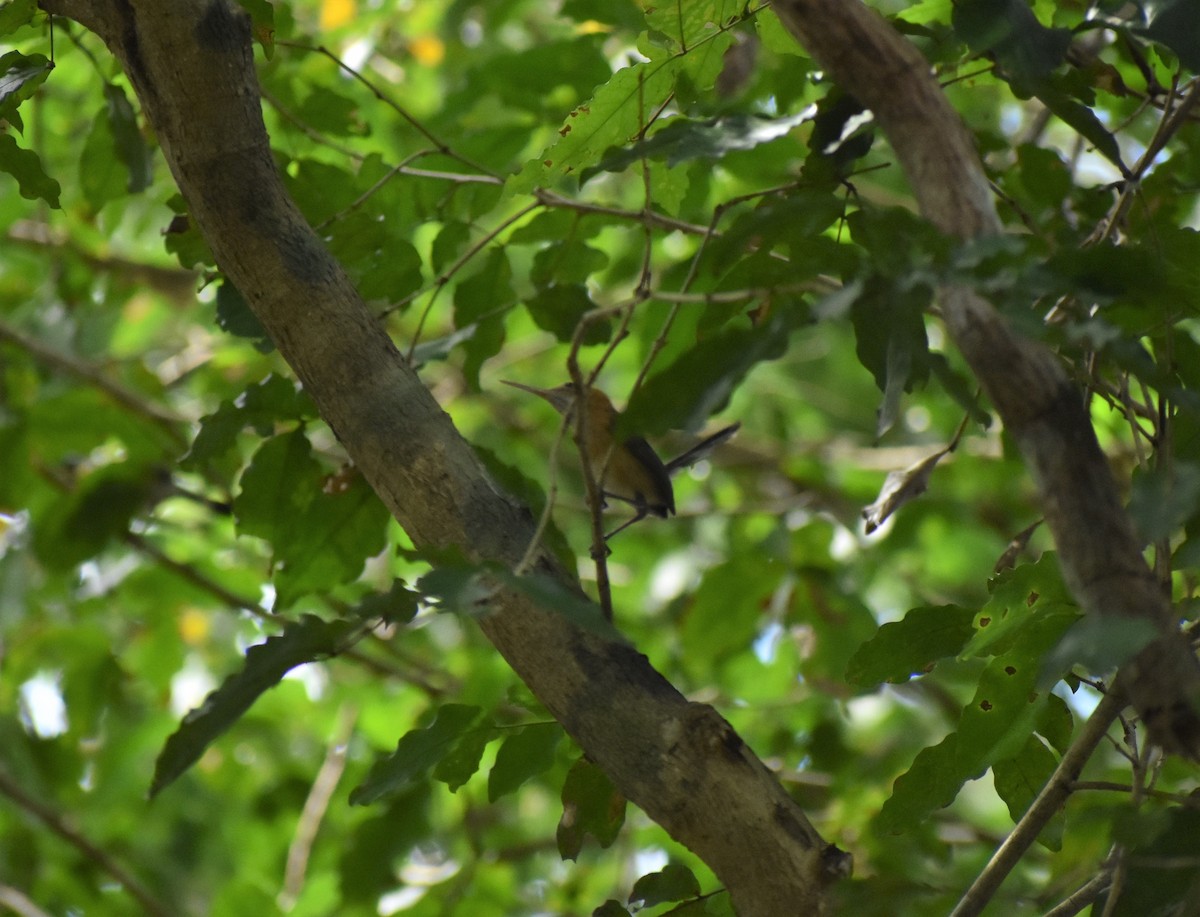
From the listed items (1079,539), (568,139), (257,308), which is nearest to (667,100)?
(568,139)

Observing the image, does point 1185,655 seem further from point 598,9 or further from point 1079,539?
point 598,9

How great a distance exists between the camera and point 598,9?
2691 millimetres

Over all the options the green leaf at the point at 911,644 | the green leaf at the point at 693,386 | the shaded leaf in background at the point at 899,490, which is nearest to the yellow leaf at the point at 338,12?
the shaded leaf in background at the point at 899,490

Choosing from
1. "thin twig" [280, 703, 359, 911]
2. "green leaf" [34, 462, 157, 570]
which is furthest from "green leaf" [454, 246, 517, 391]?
"thin twig" [280, 703, 359, 911]

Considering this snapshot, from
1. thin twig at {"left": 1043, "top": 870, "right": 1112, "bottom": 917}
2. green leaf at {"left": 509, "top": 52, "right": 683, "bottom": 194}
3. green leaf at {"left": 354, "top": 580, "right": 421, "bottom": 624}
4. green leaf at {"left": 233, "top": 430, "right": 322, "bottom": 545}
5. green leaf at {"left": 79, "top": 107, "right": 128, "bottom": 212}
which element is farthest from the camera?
green leaf at {"left": 79, "top": 107, "right": 128, "bottom": 212}

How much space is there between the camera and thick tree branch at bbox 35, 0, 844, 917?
4.47 ft

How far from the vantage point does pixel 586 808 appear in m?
1.72

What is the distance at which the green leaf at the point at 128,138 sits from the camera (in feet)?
7.37

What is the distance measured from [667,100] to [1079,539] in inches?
39.0

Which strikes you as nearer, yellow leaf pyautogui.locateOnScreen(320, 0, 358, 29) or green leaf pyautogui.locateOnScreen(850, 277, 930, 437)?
green leaf pyautogui.locateOnScreen(850, 277, 930, 437)

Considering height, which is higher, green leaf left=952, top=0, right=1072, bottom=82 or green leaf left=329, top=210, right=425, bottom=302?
green leaf left=329, top=210, right=425, bottom=302

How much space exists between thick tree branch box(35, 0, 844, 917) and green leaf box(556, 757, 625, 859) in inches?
12.5

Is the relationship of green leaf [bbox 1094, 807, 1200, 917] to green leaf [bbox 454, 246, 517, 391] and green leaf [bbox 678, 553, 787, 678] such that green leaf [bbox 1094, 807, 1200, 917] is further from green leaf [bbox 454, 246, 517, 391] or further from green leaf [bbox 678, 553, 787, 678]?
green leaf [bbox 678, 553, 787, 678]

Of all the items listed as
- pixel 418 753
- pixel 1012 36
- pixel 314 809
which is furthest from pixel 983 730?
pixel 314 809
